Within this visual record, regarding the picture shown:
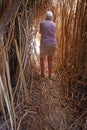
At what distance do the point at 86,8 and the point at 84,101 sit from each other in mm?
782

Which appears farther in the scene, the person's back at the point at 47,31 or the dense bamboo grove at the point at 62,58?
the person's back at the point at 47,31

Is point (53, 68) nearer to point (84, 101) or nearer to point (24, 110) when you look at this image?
point (84, 101)

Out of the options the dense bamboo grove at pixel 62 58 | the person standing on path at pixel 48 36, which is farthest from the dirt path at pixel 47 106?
the person standing on path at pixel 48 36

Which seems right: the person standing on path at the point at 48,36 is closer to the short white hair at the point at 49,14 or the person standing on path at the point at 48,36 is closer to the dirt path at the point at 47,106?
the short white hair at the point at 49,14

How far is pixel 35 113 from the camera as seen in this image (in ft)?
7.39

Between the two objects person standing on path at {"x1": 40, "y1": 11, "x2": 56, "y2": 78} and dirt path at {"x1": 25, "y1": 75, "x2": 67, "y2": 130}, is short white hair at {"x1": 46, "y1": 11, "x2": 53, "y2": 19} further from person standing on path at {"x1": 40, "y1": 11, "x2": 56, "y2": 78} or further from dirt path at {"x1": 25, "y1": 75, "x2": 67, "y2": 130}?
dirt path at {"x1": 25, "y1": 75, "x2": 67, "y2": 130}

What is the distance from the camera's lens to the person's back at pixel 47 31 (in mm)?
3020

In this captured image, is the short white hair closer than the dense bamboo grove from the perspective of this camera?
No

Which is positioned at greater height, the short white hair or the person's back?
the short white hair

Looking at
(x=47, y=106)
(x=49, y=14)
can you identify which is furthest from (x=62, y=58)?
(x=47, y=106)

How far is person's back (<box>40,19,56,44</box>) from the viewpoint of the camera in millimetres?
3020

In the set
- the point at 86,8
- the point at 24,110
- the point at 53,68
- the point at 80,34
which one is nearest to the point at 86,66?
the point at 80,34

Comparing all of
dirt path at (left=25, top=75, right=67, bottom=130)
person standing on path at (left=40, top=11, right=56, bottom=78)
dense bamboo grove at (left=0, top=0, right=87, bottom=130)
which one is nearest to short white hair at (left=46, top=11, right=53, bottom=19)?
person standing on path at (left=40, top=11, right=56, bottom=78)

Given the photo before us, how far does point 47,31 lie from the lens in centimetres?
303
